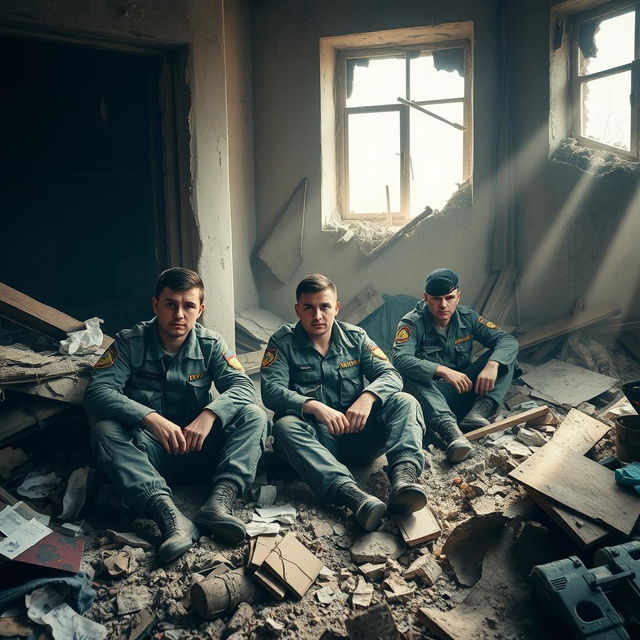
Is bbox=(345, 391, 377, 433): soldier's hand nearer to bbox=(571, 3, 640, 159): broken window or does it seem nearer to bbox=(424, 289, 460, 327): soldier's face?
bbox=(424, 289, 460, 327): soldier's face

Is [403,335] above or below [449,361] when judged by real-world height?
above

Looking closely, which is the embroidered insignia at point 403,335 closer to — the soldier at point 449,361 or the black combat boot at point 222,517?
the soldier at point 449,361

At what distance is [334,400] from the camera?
11.9 feet

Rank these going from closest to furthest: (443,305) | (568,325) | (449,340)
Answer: (443,305)
(449,340)
(568,325)

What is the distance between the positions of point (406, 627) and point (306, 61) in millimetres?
5624

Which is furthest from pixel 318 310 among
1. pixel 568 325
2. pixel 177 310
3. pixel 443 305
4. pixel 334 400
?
pixel 568 325

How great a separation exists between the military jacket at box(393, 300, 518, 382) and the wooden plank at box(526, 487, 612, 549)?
1526 mm

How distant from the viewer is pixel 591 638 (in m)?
2.05

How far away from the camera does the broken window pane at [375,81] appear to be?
6484 millimetres

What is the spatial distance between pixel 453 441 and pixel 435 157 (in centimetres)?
377

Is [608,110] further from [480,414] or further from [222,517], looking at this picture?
[222,517]

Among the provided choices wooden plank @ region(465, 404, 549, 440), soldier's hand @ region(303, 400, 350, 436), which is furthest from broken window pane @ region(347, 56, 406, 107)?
soldier's hand @ region(303, 400, 350, 436)

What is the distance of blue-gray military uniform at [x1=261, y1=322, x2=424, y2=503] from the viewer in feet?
10.4

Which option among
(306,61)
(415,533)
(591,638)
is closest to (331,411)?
(415,533)
